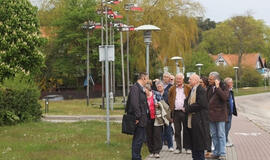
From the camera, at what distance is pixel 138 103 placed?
8945mm

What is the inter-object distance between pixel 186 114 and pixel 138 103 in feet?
3.07

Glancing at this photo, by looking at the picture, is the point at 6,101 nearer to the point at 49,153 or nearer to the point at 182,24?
the point at 49,153

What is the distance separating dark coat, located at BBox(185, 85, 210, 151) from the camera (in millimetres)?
8594

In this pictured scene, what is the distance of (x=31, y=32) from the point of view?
16922mm

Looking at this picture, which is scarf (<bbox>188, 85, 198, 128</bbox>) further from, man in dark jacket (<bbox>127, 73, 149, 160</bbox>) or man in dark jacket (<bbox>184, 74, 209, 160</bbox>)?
man in dark jacket (<bbox>127, 73, 149, 160</bbox>)

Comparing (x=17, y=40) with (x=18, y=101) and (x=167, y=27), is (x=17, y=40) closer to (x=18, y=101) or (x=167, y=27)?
(x=18, y=101)

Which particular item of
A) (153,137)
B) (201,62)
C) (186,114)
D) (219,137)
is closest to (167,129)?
(153,137)

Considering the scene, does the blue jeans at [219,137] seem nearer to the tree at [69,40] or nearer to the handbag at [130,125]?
the handbag at [130,125]

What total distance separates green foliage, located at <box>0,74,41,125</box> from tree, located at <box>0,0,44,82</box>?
458 millimetres

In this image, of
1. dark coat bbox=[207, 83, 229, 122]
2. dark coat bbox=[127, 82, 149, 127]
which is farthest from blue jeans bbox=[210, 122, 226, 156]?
dark coat bbox=[127, 82, 149, 127]

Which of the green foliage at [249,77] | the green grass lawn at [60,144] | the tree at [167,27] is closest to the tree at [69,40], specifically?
the tree at [167,27]

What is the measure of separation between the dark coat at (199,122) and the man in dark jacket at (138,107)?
873 mm

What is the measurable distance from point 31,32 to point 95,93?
110ft

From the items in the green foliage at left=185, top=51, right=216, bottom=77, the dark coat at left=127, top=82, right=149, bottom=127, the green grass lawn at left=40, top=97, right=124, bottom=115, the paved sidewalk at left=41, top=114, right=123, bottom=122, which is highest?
the green foliage at left=185, top=51, right=216, bottom=77
